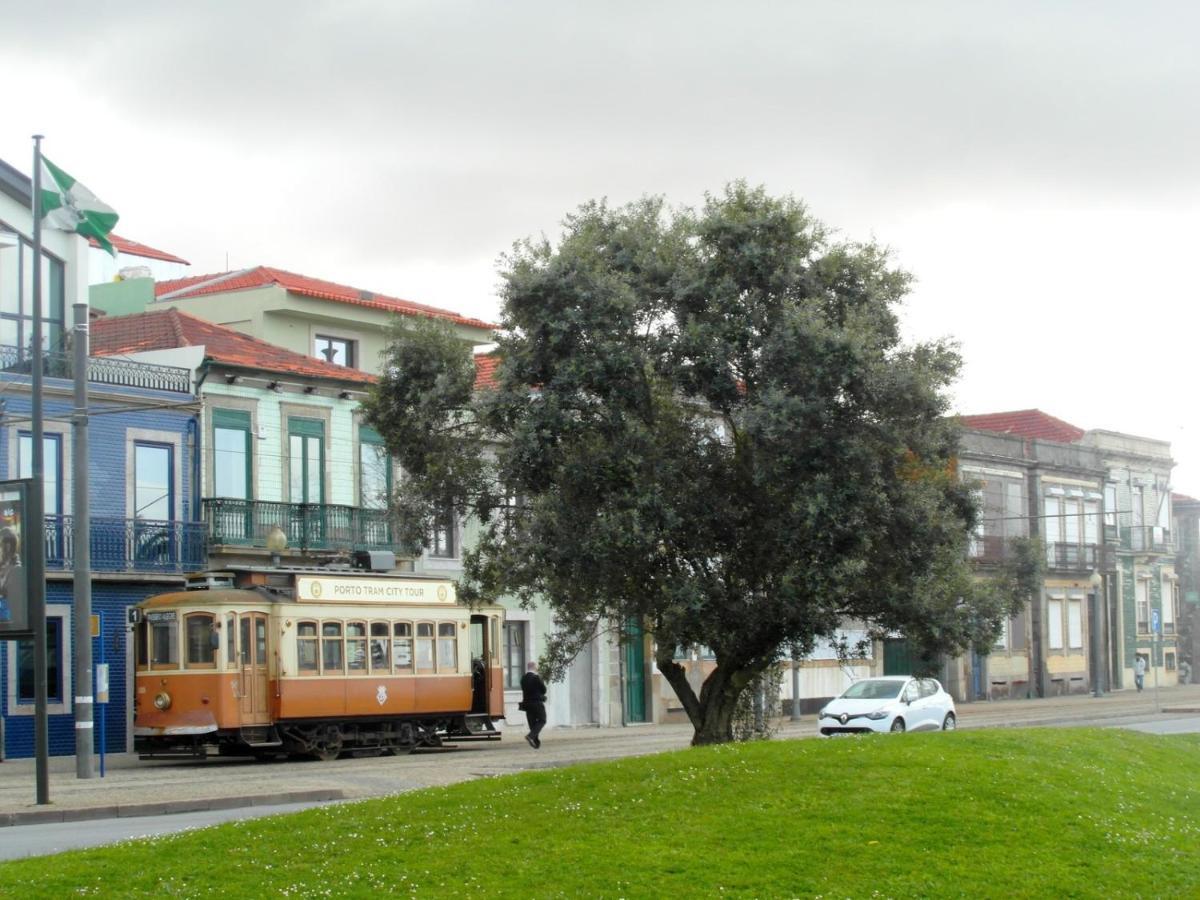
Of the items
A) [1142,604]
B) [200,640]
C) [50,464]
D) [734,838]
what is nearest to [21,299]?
[50,464]

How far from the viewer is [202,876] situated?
11867 mm

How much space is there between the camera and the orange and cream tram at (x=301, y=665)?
30.3m

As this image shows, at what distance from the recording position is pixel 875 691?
1443 inches

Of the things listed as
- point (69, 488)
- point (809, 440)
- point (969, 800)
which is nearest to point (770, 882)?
point (969, 800)

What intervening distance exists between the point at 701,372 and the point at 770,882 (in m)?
8.59

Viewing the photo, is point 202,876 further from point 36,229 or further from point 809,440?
point 36,229

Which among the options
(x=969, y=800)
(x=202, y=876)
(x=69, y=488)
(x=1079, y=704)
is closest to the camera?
(x=202, y=876)

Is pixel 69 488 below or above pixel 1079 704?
above

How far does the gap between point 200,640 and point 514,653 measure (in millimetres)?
14871

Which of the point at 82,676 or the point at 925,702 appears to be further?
the point at 925,702

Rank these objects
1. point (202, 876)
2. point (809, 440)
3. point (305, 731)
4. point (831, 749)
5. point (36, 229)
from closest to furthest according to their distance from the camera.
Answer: point (202, 876)
point (831, 749)
point (809, 440)
point (36, 229)
point (305, 731)

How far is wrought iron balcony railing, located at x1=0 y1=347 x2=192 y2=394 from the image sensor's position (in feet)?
112

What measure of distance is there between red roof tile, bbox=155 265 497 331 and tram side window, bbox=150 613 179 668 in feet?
46.1

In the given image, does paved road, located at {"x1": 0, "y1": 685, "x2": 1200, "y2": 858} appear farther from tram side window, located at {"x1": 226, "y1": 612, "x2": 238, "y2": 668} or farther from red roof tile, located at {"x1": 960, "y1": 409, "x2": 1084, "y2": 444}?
red roof tile, located at {"x1": 960, "y1": 409, "x2": 1084, "y2": 444}
